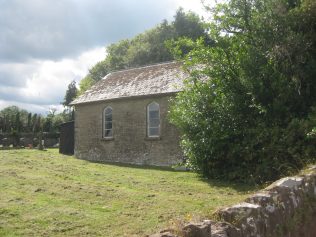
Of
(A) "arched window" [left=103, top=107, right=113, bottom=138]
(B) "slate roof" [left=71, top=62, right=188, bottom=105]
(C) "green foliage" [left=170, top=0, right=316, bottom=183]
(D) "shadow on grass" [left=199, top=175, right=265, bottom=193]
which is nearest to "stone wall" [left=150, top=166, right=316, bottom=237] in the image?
(D) "shadow on grass" [left=199, top=175, right=265, bottom=193]

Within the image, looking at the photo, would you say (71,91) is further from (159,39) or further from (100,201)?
(100,201)

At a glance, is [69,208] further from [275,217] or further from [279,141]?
[279,141]

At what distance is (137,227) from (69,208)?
97.6 inches

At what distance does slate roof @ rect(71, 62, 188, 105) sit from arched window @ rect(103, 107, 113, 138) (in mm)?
899

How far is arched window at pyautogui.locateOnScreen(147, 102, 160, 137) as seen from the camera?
2402cm

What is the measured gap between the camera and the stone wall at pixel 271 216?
435cm

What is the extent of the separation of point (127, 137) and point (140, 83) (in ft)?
12.1

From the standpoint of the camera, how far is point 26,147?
35.8m

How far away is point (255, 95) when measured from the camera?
15500mm

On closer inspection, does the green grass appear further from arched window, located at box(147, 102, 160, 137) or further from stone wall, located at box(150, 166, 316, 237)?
arched window, located at box(147, 102, 160, 137)

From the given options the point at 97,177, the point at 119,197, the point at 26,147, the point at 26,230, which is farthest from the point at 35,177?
the point at 26,147

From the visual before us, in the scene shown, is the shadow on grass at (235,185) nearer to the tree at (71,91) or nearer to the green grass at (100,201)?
the green grass at (100,201)

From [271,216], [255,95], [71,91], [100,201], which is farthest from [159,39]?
[271,216]

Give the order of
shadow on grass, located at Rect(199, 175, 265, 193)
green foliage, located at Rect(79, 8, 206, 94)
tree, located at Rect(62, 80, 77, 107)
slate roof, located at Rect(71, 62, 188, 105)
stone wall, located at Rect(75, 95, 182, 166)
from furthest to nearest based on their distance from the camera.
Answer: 1. tree, located at Rect(62, 80, 77, 107)
2. green foliage, located at Rect(79, 8, 206, 94)
3. slate roof, located at Rect(71, 62, 188, 105)
4. stone wall, located at Rect(75, 95, 182, 166)
5. shadow on grass, located at Rect(199, 175, 265, 193)
